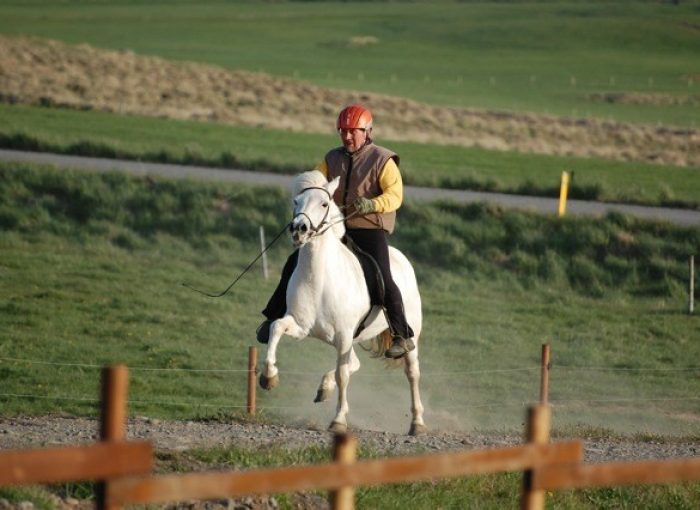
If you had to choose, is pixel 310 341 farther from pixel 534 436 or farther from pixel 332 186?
pixel 534 436

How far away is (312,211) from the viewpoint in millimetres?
14039

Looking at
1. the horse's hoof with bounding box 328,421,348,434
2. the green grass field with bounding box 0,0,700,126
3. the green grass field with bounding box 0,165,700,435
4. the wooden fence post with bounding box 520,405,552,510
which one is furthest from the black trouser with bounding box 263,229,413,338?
the green grass field with bounding box 0,0,700,126

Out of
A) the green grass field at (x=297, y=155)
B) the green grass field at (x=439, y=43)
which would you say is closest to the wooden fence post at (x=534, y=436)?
the green grass field at (x=297, y=155)

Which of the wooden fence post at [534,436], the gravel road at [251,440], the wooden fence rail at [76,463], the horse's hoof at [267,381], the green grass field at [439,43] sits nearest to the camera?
the wooden fence rail at [76,463]

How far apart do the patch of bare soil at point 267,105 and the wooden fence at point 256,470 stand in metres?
44.9

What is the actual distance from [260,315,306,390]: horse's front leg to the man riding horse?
474 mm

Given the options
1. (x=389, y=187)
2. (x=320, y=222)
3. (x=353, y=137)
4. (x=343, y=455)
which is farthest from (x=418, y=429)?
(x=343, y=455)

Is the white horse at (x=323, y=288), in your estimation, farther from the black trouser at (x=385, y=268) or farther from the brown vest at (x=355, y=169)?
the brown vest at (x=355, y=169)

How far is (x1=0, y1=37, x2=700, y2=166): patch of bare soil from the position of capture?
183 feet

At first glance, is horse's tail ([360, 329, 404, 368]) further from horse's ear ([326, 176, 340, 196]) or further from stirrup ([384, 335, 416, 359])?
horse's ear ([326, 176, 340, 196])

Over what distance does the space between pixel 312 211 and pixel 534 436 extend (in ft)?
22.9

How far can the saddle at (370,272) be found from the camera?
1545cm

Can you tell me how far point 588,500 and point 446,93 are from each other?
73421 millimetres

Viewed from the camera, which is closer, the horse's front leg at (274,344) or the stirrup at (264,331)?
the horse's front leg at (274,344)
